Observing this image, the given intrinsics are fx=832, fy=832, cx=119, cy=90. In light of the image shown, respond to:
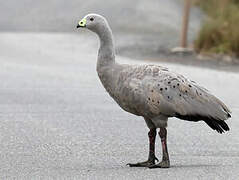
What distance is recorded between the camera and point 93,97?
14.1m

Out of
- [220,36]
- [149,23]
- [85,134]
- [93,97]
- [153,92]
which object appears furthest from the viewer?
[149,23]

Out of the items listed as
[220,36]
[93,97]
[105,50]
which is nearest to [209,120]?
[105,50]

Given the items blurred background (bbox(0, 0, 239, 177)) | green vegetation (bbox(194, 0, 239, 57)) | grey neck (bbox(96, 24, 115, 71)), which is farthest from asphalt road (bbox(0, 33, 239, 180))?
green vegetation (bbox(194, 0, 239, 57))

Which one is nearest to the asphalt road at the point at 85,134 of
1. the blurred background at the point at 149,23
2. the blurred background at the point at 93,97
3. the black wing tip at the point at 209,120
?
the blurred background at the point at 93,97

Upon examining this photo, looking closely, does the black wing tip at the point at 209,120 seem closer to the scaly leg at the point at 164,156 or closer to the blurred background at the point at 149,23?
the scaly leg at the point at 164,156

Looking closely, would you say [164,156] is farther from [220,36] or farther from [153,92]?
[220,36]

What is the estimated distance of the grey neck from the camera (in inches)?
325

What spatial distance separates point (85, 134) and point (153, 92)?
2713mm

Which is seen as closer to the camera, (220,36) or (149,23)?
(220,36)

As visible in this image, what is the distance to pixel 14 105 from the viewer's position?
42.4 ft

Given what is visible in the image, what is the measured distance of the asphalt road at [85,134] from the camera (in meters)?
8.20

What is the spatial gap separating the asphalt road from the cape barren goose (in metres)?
0.54

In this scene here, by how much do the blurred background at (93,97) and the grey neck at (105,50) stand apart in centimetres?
105

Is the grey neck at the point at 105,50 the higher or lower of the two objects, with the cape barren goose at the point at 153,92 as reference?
higher
